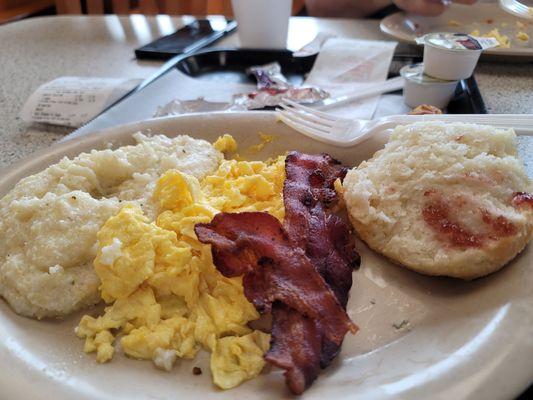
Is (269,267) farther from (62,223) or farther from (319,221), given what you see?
(62,223)

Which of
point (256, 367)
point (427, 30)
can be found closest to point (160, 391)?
point (256, 367)

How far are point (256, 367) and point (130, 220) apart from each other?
39cm

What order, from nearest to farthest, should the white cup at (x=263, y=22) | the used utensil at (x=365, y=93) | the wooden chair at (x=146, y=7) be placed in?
the used utensil at (x=365, y=93) → the white cup at (x=263, y=22) → the wooden chair at (x=146, y=7)

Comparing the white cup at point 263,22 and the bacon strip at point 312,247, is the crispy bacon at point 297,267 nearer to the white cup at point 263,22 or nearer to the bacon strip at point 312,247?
the bacon strip at point 312,247

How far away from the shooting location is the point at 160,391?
76cm

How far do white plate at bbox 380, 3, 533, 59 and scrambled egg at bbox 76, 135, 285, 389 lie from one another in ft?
5.91

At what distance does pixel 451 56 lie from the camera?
1615mm

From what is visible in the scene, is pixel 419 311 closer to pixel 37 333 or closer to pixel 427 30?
pixel 37 333

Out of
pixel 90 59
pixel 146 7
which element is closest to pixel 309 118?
pixel 90 59

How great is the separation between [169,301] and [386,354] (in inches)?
17.1

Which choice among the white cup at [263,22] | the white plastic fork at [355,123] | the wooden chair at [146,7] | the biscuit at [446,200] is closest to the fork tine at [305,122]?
the white plastic fork at [355,123]

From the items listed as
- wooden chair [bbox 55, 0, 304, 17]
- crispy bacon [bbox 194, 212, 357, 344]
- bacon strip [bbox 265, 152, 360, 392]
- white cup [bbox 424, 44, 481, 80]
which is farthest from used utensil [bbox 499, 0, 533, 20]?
wooden chair [bbox 55, 0, 304, 17]

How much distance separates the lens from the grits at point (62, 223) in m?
0.90

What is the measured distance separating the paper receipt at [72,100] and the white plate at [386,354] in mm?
980
